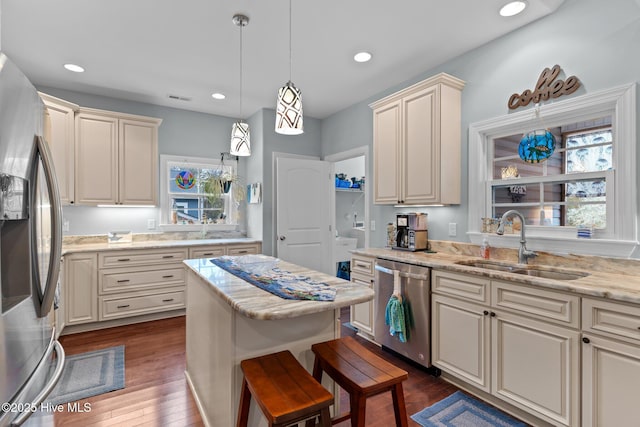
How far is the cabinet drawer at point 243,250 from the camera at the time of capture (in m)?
4.29

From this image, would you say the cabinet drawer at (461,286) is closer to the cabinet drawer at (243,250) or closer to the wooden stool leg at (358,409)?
the wooden stool leg at (358,409)

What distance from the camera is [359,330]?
3439 millimetres

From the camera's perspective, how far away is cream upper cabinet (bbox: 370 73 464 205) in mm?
2875

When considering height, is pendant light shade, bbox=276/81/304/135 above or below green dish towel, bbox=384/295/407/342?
above

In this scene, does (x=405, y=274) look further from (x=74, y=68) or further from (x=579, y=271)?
(x=74, y=68)

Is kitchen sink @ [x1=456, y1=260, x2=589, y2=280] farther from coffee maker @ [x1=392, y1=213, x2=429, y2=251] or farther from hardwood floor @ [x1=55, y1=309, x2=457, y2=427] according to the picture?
hardwood floor @ [x1=55, y1=309, x2=457, y2=427]

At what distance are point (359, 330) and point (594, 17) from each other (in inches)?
125

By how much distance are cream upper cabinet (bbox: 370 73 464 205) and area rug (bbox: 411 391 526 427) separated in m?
1.55

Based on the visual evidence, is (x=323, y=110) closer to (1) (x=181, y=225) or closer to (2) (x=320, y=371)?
(1) (x=181, y=225)

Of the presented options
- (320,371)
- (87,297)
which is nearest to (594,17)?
(320,371)

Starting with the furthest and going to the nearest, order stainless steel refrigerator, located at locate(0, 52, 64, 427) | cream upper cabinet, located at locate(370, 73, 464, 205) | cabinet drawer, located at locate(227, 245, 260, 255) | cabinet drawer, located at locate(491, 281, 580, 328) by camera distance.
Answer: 1. cabinet drawer, located at locate(227, 245, 260, 255)
2. cream upper cabinet, located at locate(370, 73, 464, 205)
3. cabinet drawer, located at locate(491, 281, 580, 328)
4. stainless steel refrigerator, located at locate(0, 52, 64, 427)

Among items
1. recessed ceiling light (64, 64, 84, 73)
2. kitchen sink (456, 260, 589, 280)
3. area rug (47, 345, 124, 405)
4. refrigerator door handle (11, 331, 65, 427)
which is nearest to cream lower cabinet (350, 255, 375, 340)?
kitchen sink (456, 260, 589, 280)

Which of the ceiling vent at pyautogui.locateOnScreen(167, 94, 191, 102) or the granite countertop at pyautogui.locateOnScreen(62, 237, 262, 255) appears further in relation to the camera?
the ceiling vent at pyautogui.locateOnScreen(167, 94, 191, 102)

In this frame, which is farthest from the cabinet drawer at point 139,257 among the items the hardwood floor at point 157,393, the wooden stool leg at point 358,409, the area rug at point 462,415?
the wooden stool leg at point 358,409
